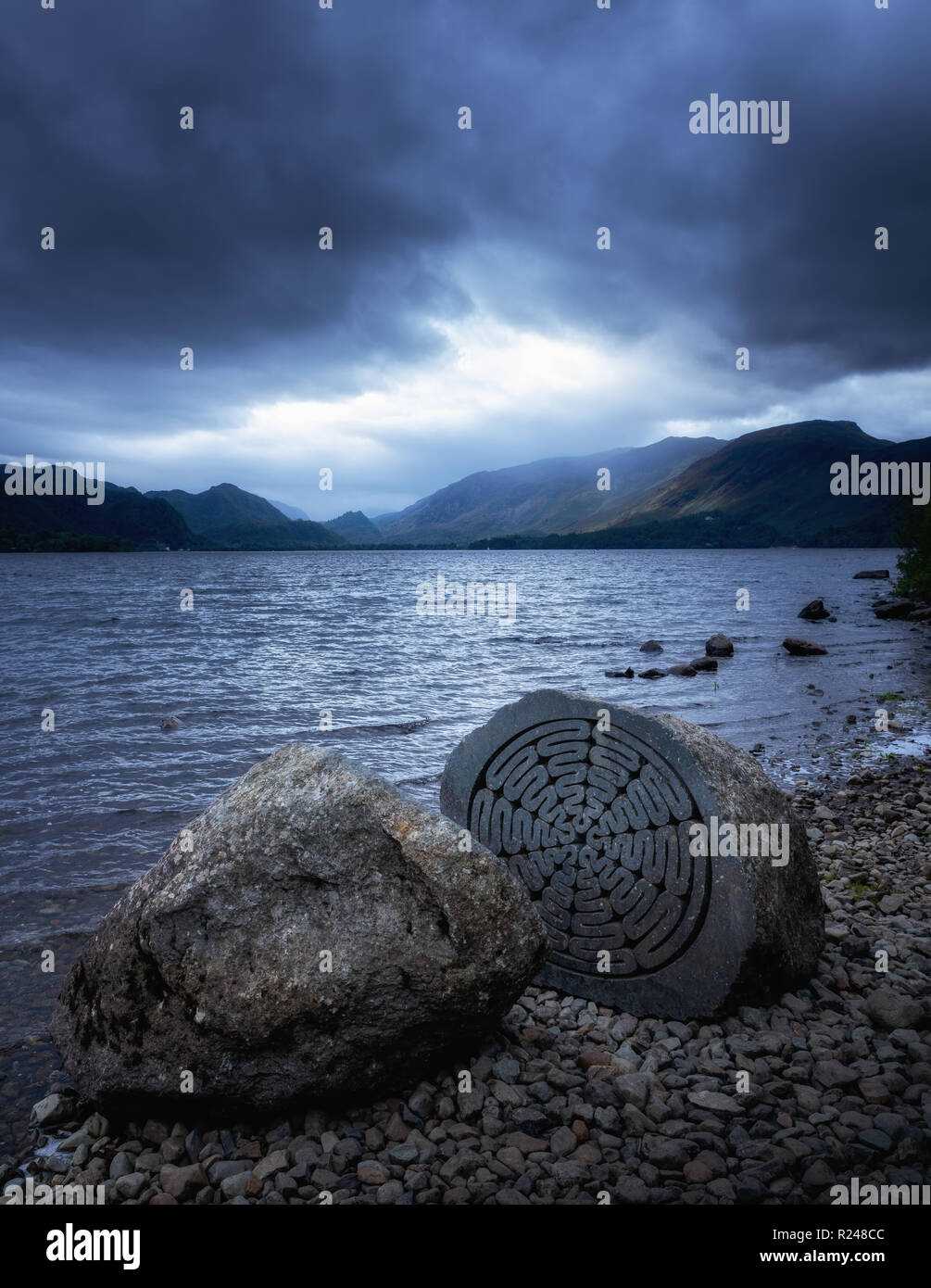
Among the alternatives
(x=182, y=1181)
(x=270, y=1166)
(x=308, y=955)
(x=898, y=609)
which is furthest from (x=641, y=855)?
(x=898, y=609)

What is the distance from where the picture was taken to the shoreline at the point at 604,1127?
3.98 metres

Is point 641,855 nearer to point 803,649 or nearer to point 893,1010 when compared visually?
point 893,1010

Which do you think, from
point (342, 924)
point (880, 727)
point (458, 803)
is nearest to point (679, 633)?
point (880, 727)

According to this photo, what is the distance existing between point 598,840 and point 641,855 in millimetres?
380

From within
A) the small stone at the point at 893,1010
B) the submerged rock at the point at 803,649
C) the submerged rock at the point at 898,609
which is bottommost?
the small stone at the point at 893,1010

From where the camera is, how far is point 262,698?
2047cm

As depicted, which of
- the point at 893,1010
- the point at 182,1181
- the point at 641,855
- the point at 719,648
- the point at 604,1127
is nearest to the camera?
the point at 182,1181

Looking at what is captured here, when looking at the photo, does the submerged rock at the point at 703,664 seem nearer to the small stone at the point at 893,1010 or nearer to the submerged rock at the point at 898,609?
the small stone at the point at 893,1010

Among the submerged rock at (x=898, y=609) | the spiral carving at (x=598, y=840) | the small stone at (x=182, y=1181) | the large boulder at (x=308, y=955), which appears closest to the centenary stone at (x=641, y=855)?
the spiral carving at (x=598, y=840)

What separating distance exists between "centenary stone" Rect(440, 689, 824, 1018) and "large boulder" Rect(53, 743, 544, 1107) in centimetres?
136

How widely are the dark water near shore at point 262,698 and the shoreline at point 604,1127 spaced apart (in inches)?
74.8
